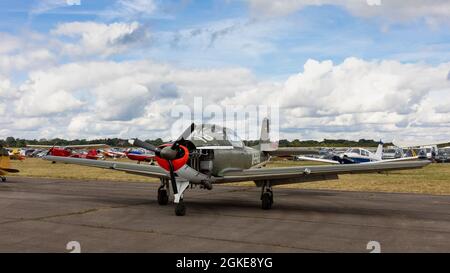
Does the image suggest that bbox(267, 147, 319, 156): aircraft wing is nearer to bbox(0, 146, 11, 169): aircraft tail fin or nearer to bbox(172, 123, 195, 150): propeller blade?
bbox(172, 123, 195, 150): propeller blade

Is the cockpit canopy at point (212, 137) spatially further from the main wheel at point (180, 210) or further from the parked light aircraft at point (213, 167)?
the main wheel at point (180, 210)

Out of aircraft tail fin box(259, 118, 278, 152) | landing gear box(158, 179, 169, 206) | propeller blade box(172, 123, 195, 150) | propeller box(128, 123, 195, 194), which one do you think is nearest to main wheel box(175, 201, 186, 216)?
propeller box(128, 123, 195, 194)

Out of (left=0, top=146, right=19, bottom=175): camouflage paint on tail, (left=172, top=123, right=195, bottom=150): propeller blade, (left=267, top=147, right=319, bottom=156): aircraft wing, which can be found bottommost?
(left=0, top=146, right=19, bottom=175): camouflage paint on tail

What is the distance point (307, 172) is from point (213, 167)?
2.88m

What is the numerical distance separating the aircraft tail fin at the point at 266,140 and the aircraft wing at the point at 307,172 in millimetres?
4467

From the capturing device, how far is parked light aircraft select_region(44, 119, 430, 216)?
1211 cm

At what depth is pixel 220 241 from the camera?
8.57 meters

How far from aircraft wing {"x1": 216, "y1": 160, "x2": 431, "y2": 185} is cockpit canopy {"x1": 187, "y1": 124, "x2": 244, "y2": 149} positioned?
3.19ft

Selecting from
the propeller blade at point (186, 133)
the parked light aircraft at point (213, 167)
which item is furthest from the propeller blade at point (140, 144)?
the propeller blade at point (186, 133)

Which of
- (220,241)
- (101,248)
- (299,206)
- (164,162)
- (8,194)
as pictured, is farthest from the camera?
(8,194)

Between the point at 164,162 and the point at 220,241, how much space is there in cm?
431

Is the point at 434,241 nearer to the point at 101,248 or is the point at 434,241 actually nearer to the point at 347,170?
the point at 347,170

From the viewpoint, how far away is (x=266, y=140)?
20328 mm
